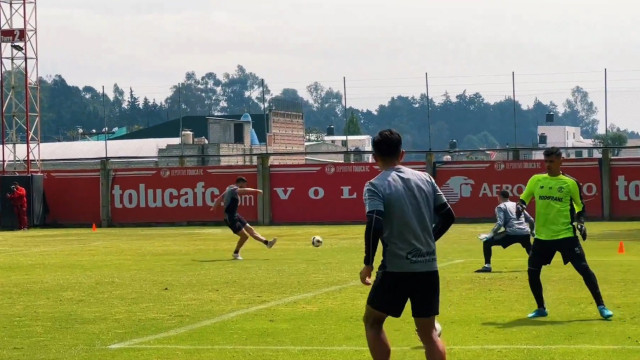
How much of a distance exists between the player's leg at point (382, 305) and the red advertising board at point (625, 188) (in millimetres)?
35773

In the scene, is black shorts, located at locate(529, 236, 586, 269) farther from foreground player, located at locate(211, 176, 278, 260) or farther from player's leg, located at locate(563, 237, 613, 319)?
foreground player, located at locate(211, 176, 278, 260)

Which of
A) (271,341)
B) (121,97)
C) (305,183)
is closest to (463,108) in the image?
(305,183)

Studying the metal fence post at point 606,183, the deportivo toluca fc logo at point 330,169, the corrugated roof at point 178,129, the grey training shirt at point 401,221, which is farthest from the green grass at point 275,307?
the corrugated roof at point 178,129

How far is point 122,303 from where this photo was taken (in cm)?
1631

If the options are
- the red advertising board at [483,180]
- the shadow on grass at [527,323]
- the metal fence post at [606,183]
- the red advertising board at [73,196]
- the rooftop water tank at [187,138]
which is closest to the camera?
the shadow on grass at [527,323]

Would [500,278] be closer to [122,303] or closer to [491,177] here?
[122,303]

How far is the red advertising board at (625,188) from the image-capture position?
42.8m

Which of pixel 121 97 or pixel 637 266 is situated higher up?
pixel 121 97

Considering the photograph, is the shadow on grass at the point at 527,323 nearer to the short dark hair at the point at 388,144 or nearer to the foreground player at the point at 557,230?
the foreground player at the point at 557,230

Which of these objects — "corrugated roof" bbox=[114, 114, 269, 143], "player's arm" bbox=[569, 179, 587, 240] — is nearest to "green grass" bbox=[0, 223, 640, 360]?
"player's arm" bbox=[569, 179, 587, 240]

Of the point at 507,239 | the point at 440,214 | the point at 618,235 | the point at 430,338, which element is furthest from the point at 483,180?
the point at 430,338

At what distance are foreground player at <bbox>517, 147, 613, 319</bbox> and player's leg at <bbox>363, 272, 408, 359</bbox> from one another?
17.5 feet

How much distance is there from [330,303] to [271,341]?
3.58 meters

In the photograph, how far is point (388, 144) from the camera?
862 centimetres
